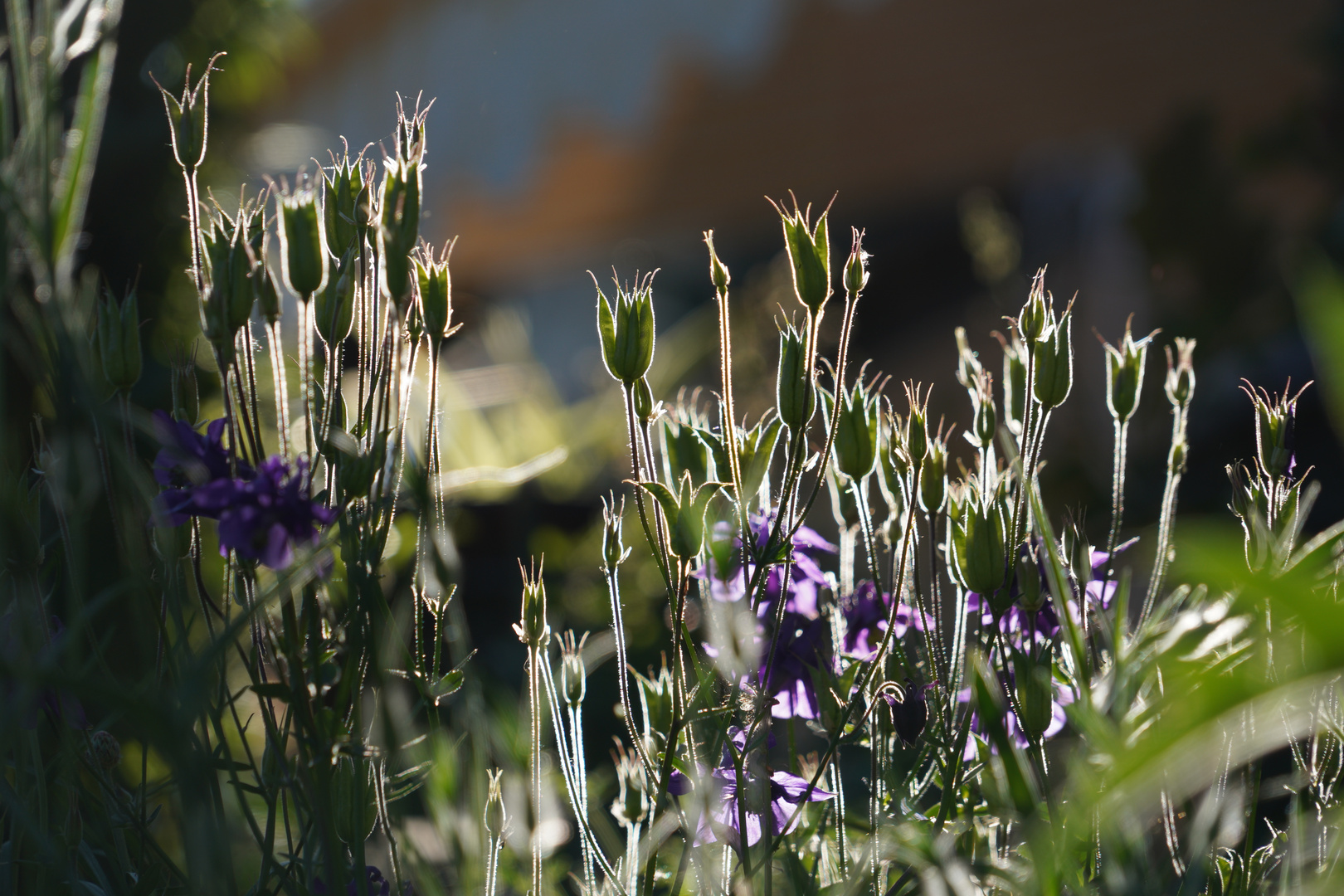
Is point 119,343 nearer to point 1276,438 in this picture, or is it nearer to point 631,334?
point 631,334

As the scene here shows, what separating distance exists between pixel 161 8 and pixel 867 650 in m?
2.59

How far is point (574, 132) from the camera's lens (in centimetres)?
330

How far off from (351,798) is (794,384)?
27cm

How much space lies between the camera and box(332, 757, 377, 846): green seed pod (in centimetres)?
43

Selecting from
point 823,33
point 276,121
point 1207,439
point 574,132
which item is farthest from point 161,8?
point 1207,439

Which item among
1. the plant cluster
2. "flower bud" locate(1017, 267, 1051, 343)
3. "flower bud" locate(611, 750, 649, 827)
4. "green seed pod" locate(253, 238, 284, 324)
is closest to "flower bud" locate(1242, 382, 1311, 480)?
the plant cluster

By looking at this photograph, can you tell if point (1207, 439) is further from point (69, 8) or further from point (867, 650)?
point (69, 8)

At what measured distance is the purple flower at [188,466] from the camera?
410 mm

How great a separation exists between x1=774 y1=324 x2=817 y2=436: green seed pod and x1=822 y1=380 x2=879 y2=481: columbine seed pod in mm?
39

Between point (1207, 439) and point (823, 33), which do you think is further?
point (823, 33)

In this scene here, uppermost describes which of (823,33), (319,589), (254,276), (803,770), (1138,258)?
(823,33)

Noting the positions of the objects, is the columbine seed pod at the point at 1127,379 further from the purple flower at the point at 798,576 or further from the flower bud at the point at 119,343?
the flower bud at the point at 119,343

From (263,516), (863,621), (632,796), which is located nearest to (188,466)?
(263,516)

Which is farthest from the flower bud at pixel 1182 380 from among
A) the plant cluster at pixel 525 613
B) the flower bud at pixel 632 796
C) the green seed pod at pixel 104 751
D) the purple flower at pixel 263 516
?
the green seed pod at pixel 104 751
